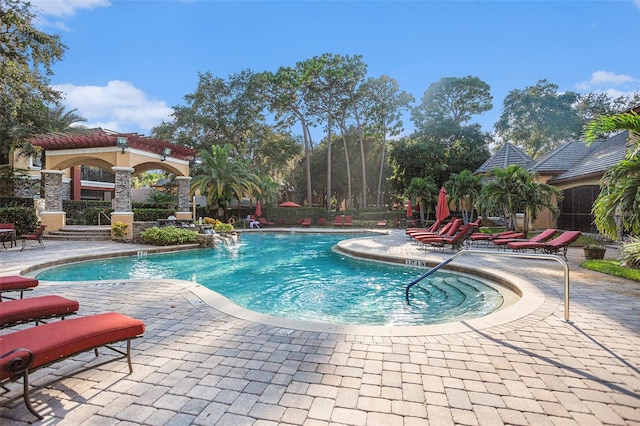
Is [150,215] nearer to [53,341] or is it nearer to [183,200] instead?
[183,200]

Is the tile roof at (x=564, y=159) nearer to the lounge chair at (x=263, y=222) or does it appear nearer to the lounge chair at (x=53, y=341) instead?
the lounge chair at (x=263, y=222)

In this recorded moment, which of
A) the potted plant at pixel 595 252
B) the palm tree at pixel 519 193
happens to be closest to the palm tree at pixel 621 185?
the potted plant at pixel 595 252

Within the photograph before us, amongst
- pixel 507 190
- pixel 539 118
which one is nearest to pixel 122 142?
pixel 507 190

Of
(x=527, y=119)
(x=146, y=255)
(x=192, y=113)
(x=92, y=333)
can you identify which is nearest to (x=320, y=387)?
(x=92, y=333)

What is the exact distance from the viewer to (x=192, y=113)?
3003 centimetres

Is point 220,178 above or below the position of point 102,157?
below

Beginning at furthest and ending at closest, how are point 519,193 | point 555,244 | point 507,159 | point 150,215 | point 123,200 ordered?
1. point 507,159
2. point 150,215
3. point 123,200
4. point 519,193
5. point 555,244

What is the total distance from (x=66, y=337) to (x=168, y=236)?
12.6 metres

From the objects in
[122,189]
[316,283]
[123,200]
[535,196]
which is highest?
[122,189]

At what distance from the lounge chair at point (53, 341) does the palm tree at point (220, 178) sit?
22767 mm

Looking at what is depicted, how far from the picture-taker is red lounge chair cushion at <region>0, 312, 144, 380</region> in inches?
97.3

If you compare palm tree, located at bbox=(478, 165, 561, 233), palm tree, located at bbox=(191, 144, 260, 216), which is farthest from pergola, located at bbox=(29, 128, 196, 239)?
palm tree, located at bbox=(478, 165, 561, 233)

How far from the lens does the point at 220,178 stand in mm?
25562

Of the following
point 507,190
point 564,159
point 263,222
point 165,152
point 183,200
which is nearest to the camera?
point 507,190
